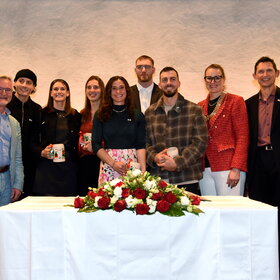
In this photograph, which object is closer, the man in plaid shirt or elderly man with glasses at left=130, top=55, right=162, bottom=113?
the man in plaid shirt

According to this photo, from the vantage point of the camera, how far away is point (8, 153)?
3.90 metres

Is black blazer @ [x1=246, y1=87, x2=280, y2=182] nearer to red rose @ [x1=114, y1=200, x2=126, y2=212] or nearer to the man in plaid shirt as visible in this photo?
the man in plaid shirt

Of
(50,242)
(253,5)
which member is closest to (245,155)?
(50,242)

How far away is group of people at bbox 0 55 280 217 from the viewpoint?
393 centimetres

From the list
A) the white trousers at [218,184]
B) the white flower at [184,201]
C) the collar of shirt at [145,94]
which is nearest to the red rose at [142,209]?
the white flower at [184,201]

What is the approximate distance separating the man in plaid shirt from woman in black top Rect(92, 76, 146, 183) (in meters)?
0.12

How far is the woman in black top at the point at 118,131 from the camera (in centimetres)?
391

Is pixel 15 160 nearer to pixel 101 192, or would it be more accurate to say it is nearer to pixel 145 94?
pixel 145 94

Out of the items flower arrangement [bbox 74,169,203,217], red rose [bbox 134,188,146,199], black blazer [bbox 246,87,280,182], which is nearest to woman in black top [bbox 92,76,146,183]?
black blazer [bbox 246,87,280,182]

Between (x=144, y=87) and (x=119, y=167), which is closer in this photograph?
(x=119, y=167)

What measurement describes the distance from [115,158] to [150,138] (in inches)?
15.9

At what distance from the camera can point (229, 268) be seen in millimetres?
2521

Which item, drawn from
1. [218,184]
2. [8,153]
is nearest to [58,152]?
[8,153]

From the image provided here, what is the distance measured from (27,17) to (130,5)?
4.73 ft
